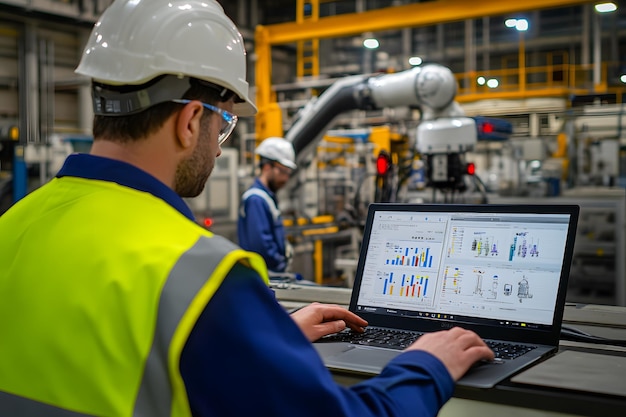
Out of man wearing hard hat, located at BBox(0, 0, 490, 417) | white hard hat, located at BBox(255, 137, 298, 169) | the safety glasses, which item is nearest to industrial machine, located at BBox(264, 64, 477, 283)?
white hard hat, located at BBox(255, 137, 298, 169)

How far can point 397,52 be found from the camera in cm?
1577

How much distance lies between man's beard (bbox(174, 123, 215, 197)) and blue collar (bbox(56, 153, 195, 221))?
39 mm

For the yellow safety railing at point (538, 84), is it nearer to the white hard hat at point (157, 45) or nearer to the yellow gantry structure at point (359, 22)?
the yellow gantry structure at point (359, 22)

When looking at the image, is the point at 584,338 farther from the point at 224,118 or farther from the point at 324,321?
the point at 224,118

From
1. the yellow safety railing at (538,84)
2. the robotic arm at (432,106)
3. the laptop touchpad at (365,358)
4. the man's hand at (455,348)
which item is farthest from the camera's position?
the yellow safety railing at (538,84)

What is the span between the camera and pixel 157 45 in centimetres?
107

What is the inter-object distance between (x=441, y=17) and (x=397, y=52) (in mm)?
9759

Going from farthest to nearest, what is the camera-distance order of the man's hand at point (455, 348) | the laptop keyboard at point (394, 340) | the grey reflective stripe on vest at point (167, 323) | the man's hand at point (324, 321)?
the man's hand at point (324, 321), the laptop keyboard at point (394, 340), the man's hand at point (455, 348), the grey reflective stripe on vest at point (167, 323)

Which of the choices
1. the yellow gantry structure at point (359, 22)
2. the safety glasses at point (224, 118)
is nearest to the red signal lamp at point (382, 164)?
the yellow gantry structure at point (359, 22)

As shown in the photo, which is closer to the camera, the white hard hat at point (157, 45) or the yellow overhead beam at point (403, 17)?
the white hard hat at point (157, 45)

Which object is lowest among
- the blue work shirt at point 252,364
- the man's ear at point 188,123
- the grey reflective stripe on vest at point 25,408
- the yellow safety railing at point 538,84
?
the grey reflective stripe on vest at point 25,408

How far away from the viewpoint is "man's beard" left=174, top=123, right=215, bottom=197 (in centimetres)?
109

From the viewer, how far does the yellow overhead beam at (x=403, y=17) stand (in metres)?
5.80

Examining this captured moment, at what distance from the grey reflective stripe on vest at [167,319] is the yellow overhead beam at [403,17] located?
5.42 m
